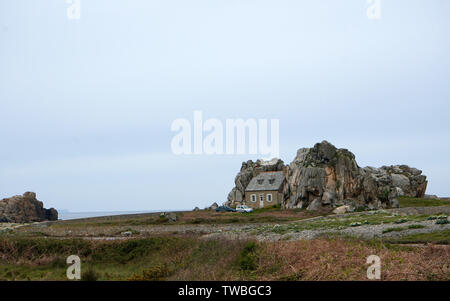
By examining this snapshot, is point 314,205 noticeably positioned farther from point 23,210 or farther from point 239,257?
point 23,210

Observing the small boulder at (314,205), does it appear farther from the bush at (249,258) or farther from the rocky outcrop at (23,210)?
the rocky outcrop at (23,210)

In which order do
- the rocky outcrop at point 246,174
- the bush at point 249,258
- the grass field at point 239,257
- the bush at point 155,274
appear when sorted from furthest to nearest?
the rocky outcrop at point 246,174
the bush at point 155,274
the bush at point 249,258
the grass field at point 239,257

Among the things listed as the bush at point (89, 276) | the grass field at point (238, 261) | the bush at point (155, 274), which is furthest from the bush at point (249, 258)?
the bush at point (89, 276)

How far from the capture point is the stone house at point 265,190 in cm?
8681

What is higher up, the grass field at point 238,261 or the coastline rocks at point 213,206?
the grass field at point 238,261

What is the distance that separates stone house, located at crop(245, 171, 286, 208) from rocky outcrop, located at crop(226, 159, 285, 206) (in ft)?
16.4

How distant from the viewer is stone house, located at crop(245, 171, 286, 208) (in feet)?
285

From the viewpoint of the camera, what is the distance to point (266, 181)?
3593 inches

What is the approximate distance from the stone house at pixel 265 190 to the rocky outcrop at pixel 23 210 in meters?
47.1

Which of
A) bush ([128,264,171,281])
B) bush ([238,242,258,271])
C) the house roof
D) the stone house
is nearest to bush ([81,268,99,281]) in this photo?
bush ([128,264,171,281])

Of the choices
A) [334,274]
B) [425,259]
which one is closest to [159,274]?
[334,274]

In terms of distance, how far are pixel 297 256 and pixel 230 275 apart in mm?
2933

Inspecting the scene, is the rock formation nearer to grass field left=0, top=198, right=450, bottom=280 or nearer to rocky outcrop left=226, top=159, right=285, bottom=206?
rocky outcrop left=226, top=159, right=285, bottom=206
